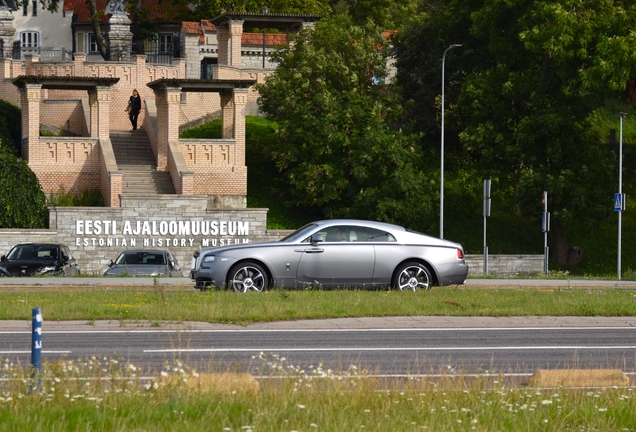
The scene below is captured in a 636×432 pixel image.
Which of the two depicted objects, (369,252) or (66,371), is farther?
(369,252)

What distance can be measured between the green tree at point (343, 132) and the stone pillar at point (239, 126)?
1.40 meters

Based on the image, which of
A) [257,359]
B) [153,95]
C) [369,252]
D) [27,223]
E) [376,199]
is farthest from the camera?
[153,95]

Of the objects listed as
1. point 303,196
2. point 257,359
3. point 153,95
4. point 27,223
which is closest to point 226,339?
point 257,359

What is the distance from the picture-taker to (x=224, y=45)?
54188 mm

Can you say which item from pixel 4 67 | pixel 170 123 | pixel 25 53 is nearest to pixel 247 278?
pixel 170 123

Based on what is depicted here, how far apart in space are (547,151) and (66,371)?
1449 inches

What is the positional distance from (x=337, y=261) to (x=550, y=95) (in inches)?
1011

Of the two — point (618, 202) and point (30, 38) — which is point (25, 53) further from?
A: point (618, 202)

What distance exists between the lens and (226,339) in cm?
1599

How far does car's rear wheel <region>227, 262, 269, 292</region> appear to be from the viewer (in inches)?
856

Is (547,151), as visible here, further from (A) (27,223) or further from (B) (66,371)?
(B) (66,371)

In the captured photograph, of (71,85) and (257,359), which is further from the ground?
(71,85)

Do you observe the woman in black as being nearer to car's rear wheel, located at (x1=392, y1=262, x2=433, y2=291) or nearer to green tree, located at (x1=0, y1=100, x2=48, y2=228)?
green tree, located at (x1=0, y1=100, x2=48, y2=228)

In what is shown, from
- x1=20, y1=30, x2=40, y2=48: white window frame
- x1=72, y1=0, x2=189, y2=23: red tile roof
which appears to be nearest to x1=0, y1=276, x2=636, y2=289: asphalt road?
x1=72, y1=0, x2=189, y2=23: red tile roof
